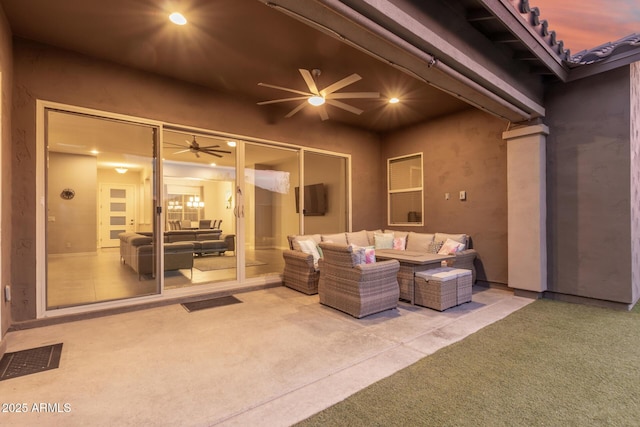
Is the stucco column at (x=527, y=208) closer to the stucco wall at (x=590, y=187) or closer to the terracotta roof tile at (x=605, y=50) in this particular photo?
the stucco wall at (x=590, y=187)

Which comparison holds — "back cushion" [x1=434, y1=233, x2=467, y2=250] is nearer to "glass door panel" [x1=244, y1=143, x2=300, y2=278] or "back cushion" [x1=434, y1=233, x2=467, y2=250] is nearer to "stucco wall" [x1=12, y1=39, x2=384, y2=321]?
"glass door panel" [x1=244, y1=143, x2=300, y2=278]

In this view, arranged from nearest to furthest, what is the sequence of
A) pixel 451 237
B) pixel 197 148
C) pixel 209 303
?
pixel 209 303
pixel 197 148
pixel 451 237

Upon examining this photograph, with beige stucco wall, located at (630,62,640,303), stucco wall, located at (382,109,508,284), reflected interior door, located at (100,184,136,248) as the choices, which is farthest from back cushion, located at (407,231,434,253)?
reflected interior door, located at (100,184,136,248)

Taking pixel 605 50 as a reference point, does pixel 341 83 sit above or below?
below

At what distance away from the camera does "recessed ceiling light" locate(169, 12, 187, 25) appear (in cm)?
269

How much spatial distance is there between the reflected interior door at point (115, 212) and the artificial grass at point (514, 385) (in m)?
3.63

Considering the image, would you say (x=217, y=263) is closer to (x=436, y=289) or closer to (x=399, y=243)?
(x=399, y=243)

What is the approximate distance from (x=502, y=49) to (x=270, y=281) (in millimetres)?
4416

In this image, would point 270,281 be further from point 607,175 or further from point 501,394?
point 607,175

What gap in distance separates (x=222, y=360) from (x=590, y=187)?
15.4 feet

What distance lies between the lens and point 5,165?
108 inches

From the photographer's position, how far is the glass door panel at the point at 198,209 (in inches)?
166

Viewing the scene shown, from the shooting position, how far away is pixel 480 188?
16.2ft

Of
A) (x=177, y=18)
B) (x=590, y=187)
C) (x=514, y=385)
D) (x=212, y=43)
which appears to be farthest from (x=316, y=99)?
(x=590, y=187)
